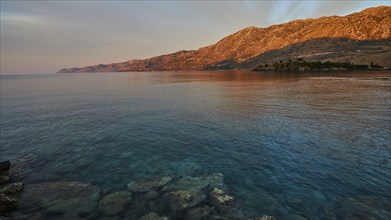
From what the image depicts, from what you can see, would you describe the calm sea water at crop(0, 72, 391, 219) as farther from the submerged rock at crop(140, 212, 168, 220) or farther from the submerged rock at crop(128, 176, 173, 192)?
the submerged rock at crop(140, 212, 168, 220)

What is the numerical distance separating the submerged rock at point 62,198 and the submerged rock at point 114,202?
2.20 ft

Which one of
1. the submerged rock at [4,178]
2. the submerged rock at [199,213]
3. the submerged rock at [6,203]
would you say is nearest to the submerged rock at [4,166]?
the submerged rock at [4,178]

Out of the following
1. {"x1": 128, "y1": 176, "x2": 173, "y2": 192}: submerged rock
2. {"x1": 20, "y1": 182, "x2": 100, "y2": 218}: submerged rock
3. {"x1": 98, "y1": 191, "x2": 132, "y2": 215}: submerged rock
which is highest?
{"x1": 128, "y1": 176, "x2": 173, "y2": 192}: submerged rock

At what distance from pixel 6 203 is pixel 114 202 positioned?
835 cm

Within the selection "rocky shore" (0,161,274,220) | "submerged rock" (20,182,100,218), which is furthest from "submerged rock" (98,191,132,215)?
"submerged rock" (20,182,100,218)

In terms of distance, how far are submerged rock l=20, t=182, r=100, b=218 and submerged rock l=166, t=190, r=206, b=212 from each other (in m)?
5.82

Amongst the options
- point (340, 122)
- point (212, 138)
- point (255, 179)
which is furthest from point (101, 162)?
point (340, 122)

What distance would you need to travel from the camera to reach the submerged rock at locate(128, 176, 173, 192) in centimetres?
2038

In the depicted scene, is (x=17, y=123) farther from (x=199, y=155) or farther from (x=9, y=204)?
(x=199, y=155)

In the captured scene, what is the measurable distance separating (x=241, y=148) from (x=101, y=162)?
1653 centimetres

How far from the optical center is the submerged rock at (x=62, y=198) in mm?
17562

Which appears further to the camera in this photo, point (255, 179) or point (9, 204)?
point (255, 179)

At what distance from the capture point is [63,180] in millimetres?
22656

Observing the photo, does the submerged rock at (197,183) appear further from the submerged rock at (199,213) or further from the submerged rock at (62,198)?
→ the submerged rock at (62,198)
